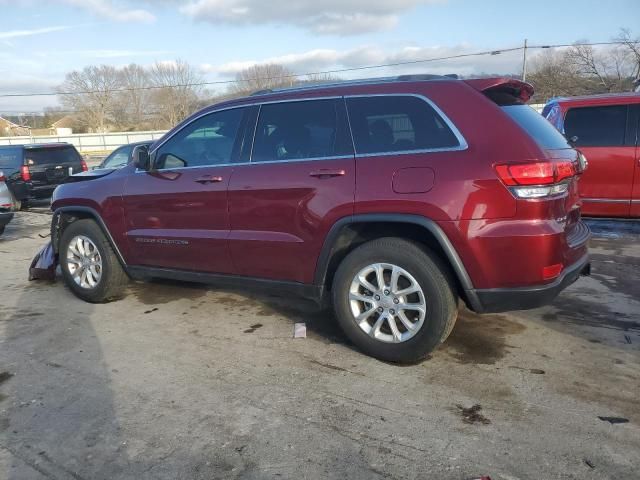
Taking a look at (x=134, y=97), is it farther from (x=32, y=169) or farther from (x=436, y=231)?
(x=436, y=231)

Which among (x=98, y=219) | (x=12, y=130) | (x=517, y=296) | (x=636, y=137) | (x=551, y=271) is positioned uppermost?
(x=12, y=130)

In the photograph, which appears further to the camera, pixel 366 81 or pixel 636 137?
pixel 636 137

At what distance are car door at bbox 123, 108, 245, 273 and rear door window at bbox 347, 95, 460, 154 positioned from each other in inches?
43.7

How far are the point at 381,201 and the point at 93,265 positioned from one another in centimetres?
324

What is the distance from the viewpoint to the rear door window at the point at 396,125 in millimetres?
3430

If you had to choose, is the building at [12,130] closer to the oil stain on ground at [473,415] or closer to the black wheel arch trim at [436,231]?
the black wheel arch trim at [436,231]

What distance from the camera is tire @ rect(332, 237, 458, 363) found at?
345cm

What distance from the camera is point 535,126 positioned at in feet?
A: 11.7

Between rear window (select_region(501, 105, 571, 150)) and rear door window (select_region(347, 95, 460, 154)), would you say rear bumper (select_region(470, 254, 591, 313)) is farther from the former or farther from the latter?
rear door window (select_region(347, 95, 460, 154))

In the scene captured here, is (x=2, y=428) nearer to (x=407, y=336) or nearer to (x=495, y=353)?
(x=407, y=336)

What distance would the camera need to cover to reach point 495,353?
12.6ft

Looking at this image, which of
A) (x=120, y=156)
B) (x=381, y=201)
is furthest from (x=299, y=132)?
(x=120, y=156)

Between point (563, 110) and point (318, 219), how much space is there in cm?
533

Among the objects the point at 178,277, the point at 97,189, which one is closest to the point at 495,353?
the point at 178,277
